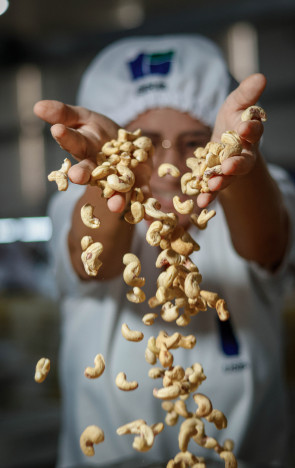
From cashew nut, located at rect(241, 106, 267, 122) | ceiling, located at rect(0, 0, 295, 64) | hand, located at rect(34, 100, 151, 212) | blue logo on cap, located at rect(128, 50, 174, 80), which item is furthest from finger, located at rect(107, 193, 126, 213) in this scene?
ceiling, located at rect(0, 0, 295, 64)

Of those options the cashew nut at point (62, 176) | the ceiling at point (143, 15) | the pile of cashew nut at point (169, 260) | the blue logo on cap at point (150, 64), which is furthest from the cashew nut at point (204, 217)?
the ceiling at point (143, 15)

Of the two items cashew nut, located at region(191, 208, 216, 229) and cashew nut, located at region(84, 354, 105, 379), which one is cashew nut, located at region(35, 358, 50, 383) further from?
cashew nut, located at region(191, 208, 216, 229)

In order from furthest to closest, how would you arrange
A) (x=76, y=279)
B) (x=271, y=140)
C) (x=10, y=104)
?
(x=10, y=104) < (x=271, y=140) < (x=76, y=279)

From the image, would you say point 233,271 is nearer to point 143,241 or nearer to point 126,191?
point 143,241

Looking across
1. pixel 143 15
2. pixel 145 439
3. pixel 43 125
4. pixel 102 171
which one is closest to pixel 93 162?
pixel 102 171

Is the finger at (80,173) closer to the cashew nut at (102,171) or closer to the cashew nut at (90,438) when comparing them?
the cashew nut at (102,171)

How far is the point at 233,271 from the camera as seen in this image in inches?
24.6

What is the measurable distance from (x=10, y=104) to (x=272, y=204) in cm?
322

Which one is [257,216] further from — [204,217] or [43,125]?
[43,125]

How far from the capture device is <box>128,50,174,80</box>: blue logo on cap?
553 millimetres

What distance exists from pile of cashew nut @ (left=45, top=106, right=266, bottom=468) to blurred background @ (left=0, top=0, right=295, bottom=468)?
0.58 ft

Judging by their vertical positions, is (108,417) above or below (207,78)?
below

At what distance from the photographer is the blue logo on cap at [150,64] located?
553 millimetres

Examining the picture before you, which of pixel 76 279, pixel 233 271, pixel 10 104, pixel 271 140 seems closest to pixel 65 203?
pixel 76 279
